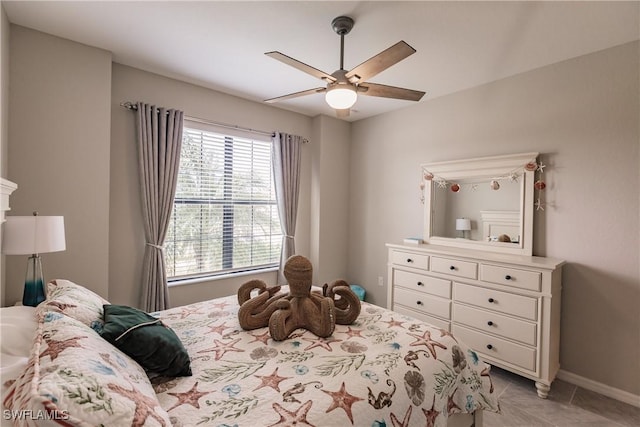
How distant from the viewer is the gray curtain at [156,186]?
8.82 ft

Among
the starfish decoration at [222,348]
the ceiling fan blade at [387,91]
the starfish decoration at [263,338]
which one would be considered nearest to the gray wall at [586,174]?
the ceiling fan blade at [387,91]

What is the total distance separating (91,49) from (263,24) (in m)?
1.45

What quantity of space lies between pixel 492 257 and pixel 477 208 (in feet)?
2.15

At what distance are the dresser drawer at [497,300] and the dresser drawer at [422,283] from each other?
0.09m

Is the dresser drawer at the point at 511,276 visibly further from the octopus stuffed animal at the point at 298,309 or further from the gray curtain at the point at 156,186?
the gray curtain at the point at 156,186

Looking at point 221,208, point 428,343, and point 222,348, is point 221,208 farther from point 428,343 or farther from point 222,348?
point 428,343

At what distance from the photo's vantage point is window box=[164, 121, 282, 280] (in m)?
3.04

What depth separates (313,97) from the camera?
131 inches

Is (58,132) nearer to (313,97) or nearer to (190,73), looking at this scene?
(190,73)

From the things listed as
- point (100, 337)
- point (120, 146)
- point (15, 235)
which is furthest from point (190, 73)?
point (100, 337)

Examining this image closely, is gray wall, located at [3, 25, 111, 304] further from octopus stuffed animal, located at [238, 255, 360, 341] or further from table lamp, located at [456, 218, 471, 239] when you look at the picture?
table lamp, located at [456, 218, 471, 239]

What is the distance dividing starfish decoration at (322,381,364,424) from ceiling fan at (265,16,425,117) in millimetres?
1568

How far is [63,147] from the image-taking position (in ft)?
7.27

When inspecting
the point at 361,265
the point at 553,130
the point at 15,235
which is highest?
the point at 553,130
